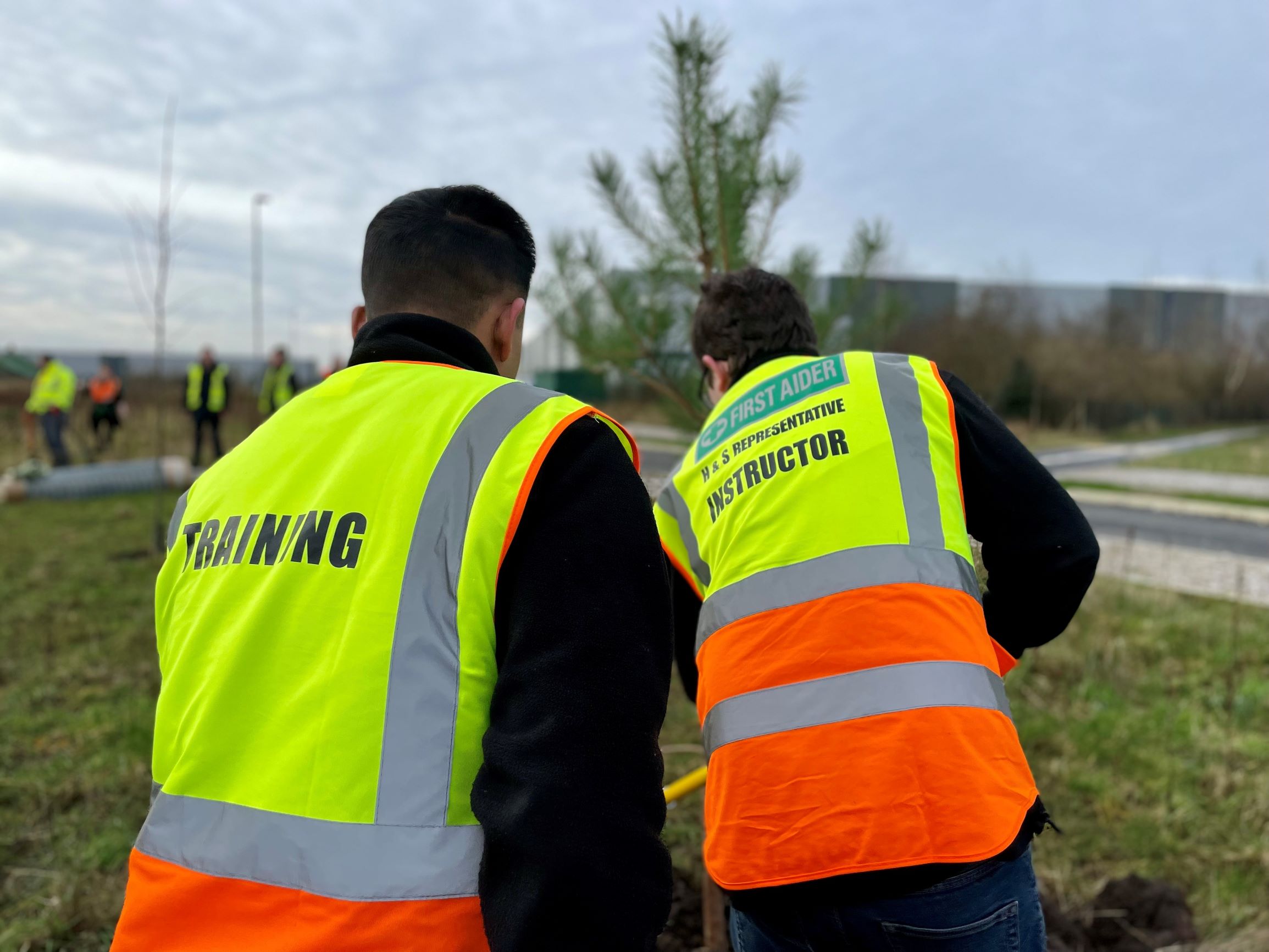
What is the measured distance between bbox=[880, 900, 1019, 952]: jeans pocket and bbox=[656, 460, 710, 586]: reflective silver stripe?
0.69 meters

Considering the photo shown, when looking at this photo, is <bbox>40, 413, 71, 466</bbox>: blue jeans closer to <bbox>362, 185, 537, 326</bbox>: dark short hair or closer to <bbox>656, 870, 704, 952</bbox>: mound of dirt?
<bbox>656, 870, 704, 952</bbox>: mound of dirt

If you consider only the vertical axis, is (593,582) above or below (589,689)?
above

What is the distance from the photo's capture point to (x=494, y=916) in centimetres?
85

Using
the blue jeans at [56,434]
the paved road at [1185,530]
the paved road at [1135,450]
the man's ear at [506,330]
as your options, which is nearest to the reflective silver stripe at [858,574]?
the man's ear at [506,330]

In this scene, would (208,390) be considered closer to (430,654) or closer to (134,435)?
(134,435)

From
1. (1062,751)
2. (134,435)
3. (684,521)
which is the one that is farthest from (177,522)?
(134,435)

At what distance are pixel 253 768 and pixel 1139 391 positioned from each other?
3752cm

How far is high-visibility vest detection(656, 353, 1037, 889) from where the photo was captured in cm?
133

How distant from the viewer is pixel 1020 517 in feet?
5.15

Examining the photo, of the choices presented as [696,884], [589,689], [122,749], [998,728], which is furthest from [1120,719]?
[122,749]

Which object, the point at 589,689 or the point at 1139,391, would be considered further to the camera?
the point at 1139,391

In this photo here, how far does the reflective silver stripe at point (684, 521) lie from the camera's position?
1709 mm

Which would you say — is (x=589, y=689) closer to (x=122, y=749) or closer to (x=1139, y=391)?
(x=122, y=749)

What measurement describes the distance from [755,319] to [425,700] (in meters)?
1.29
